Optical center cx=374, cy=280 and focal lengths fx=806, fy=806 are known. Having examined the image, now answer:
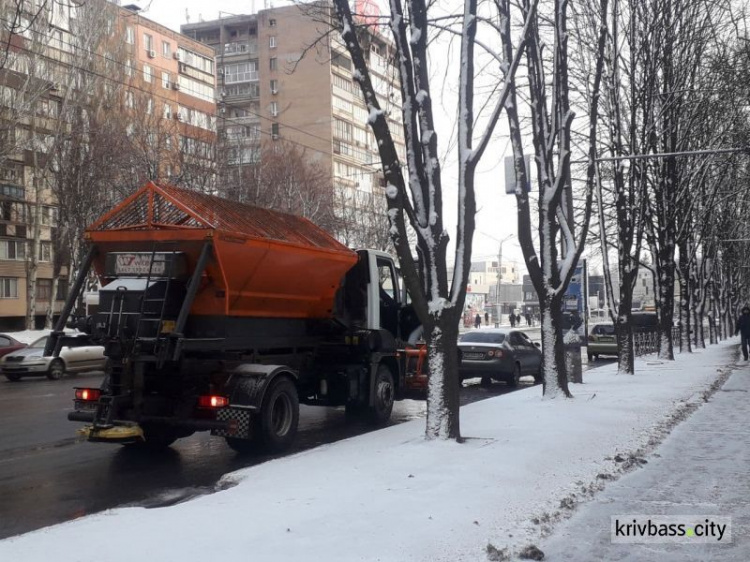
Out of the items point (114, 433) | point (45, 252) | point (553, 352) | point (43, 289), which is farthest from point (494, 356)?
point (43, 289)

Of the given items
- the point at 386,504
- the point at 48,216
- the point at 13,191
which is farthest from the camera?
the point at 48,216

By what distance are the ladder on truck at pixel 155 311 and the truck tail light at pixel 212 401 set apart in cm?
82

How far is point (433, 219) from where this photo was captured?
9883 millimetres

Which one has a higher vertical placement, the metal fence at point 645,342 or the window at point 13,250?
the window at point 13,250

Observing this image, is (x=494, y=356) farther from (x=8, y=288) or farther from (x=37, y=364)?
(x=8, y=288)

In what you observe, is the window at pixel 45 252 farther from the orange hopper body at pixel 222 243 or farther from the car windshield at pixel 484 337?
the orange hopper body at pixel 222 243

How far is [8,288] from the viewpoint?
49.2m

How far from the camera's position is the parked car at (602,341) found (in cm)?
3225

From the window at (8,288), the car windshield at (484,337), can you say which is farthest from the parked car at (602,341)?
the window at (8,288)

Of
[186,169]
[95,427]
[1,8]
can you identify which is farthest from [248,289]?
[186,169]

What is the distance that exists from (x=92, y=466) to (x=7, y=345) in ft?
63.3

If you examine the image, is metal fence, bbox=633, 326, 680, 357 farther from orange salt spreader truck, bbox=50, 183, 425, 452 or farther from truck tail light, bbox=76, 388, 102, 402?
truck tail light, bbox=76, 388, 102, 402

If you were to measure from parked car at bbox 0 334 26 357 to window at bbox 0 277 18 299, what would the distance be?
951 inches

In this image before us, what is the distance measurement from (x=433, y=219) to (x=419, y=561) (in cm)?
538
